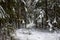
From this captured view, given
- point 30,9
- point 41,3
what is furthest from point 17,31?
point 41,3

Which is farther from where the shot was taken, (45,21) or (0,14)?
(45,21)

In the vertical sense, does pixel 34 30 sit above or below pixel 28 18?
below


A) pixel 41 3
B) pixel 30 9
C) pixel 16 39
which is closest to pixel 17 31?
pixel 16 39

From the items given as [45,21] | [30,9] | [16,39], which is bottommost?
[16,39]

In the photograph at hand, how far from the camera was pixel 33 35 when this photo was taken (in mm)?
3219

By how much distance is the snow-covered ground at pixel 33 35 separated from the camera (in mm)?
3127

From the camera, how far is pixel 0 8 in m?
2.95

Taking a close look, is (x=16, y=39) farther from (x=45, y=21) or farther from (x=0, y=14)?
(x=45, y=21)

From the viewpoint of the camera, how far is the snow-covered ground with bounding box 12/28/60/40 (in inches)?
123

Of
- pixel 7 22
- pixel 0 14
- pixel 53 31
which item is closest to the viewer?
pixel 0 14

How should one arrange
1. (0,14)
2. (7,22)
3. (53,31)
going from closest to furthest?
(0,14) → (7,22) → (53,31)

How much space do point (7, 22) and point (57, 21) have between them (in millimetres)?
1018

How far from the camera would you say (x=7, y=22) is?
10.4ft

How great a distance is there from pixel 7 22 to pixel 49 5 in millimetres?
929
